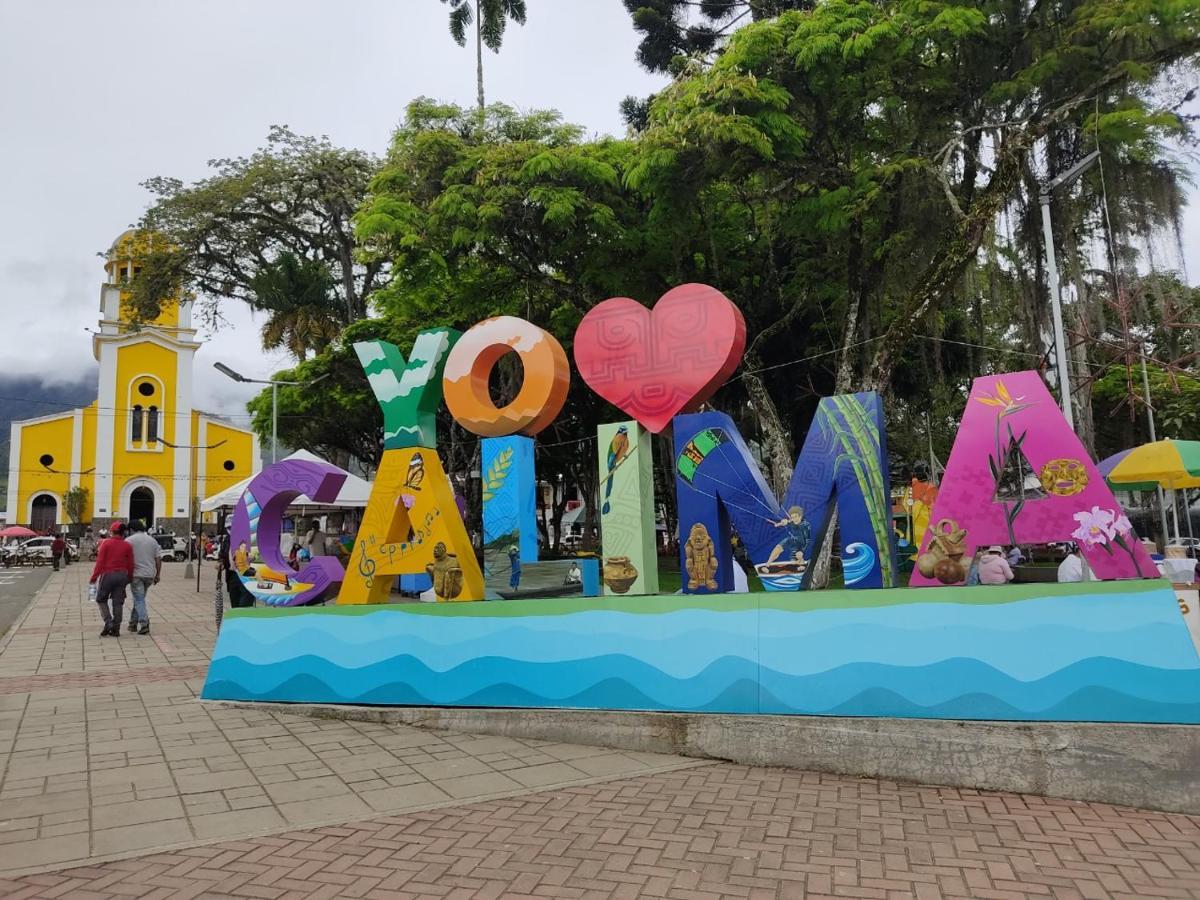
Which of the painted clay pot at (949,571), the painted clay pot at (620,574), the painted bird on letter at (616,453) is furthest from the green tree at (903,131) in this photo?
the painted clay pot at (620,574)

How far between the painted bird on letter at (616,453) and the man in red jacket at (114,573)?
28.2 ft

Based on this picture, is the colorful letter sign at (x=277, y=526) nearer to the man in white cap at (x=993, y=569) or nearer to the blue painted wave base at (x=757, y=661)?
the blue painted wave base at (x=757, y=661)

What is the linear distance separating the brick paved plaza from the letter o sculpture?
8.81 ft

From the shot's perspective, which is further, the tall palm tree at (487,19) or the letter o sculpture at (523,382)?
the tall palm tree at (487,19)

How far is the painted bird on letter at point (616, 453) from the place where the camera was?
7.19 metres

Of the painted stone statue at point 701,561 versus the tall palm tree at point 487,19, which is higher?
the tall palm tree at point 487,19

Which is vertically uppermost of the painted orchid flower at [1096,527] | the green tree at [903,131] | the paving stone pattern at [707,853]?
the green tree at [903,131]

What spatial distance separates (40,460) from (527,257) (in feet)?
145

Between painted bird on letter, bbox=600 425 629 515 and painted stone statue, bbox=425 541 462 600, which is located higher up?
painted bird on letter, bbox=600 425 629 515

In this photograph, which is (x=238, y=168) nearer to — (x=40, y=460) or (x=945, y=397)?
(x=945, y=397)

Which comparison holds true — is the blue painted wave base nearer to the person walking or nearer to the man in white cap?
the man in white cap

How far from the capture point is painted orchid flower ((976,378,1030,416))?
6176mm

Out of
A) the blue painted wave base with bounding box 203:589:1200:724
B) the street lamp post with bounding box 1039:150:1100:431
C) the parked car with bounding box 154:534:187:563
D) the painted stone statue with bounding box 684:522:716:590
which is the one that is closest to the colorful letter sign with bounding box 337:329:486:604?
the blue painted wave base with bounding box 203:589:1200:724

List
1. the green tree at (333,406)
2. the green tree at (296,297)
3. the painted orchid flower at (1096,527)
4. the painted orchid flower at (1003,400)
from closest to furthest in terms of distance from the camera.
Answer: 1. the painted orchid flower at (1096,527)
2. the painted orchid flower at (1003,400)
3. the green tree at (296,297)
4. the green tree at (333,406)
